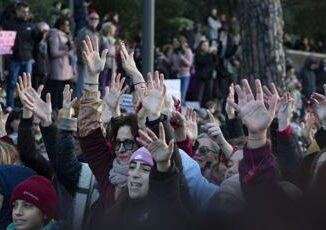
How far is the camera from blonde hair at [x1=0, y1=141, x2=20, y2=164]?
5652mm

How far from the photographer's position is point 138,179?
4395 millimetres

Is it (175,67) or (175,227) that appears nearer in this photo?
(175,227)

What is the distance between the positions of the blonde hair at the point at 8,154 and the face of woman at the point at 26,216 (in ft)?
3.01

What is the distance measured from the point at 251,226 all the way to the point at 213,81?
653 inches

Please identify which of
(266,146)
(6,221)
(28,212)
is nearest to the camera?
(266,146)

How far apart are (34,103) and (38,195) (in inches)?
47.9

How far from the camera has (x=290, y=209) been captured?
7.76ft

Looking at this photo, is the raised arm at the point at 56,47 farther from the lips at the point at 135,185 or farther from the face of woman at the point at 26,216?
the lips at the point at 135,185

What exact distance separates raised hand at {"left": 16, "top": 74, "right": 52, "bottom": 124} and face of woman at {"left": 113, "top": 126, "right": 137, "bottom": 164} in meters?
0.75

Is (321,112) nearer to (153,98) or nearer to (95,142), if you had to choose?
(153,98)

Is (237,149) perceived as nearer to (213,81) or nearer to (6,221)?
(6,221)

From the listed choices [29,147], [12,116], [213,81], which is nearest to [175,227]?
[29,147]

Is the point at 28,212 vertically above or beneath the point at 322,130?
beneath

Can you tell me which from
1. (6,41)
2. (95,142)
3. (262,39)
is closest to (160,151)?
(95,142)
